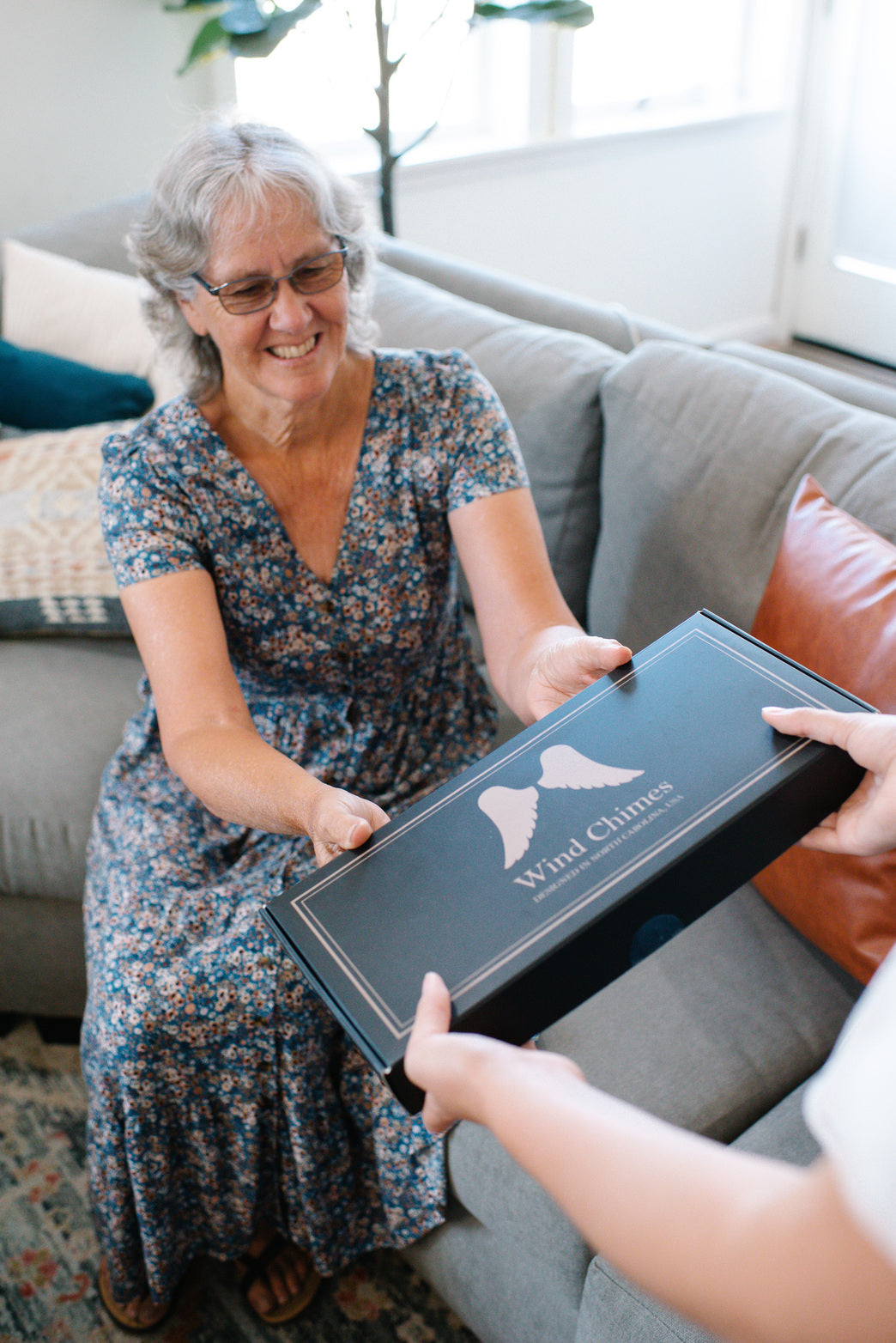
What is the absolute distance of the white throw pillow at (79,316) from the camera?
194 cm

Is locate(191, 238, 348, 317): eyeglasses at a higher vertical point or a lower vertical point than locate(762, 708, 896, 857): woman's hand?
higher

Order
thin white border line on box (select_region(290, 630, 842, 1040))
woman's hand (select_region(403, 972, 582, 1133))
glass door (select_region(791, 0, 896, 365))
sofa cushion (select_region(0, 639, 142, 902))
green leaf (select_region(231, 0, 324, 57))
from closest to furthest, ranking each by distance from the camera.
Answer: woman's hand (select_region(403, 972, 582, 1133)) < thin white border line on box (select_region(290, 630, 842, 1040)) < sofa cushion (select_region(0, 639, 142, 902)) < green leaf (select_region(231, 0, 324, 57)) < glass door (select_region(791, 0, 896, 365))

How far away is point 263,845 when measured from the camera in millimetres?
1286

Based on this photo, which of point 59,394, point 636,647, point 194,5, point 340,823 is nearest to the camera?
point 340,823

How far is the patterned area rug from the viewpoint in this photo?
129 cm

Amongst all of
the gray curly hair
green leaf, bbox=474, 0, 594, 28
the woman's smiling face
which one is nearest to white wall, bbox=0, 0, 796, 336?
green leaf, bbox=474, 0, 594, 28

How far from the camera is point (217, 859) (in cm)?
129

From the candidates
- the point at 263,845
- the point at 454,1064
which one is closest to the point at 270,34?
the point at 263,845

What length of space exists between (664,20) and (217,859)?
3.75 metres

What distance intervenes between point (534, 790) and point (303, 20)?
2.17m

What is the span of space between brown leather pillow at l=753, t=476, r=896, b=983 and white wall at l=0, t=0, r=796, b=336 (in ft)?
6.94

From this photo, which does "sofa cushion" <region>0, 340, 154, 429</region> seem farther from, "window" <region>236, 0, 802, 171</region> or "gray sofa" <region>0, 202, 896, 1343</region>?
"window" <region>236, 0, 802, 171</region>

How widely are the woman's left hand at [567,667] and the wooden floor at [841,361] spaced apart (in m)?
3.35

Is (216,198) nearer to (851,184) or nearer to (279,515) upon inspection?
(279,515)
